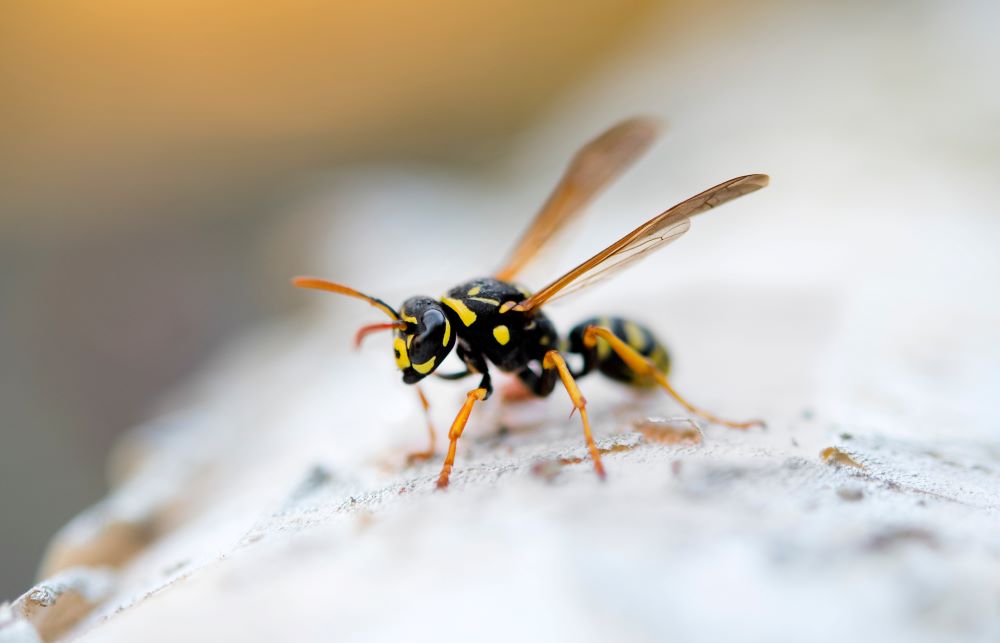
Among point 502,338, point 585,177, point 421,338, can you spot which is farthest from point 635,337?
point 421,338

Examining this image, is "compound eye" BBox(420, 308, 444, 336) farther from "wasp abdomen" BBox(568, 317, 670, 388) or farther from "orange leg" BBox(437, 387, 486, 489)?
"wasp abdomen" BBox(568, 317, 670, 388)

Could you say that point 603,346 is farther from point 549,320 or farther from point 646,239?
point 646,239

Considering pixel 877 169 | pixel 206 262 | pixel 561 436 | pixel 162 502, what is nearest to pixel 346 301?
pixel 206 262

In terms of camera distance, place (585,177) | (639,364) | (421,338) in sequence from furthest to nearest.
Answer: (585,177) → (639,364) → (421,338)

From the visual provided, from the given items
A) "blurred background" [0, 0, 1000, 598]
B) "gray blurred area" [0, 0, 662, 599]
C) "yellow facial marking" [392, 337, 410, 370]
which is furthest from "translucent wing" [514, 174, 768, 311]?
"gray blurred area" [0, 0, 662, 599]

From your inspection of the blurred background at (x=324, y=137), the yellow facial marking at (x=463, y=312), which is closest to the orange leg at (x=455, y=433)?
the yellow facial marking at (x=463, y=312)
